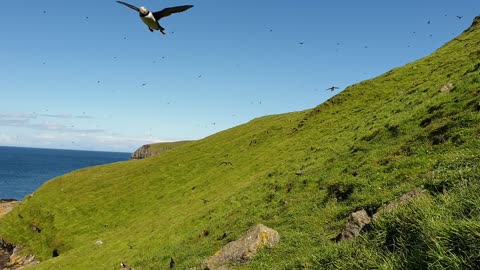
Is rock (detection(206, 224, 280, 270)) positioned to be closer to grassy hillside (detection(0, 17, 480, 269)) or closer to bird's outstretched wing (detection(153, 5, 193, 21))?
grassy hillside (detection(0, 17, 480, 269))

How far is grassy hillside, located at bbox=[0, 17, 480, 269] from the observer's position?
9148 mm

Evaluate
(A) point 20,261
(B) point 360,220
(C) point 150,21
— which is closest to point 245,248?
(B) point 360,220

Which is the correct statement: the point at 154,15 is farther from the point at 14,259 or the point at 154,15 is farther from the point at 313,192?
the point at 14,259

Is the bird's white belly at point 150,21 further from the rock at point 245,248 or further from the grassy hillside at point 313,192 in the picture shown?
the rock at point 245,248

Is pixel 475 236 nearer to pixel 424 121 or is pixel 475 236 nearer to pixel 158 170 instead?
pixel 424 121

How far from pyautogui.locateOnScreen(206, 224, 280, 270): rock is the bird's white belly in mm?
12434

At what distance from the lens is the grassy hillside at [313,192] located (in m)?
9.15

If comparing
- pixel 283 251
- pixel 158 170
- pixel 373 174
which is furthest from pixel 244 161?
pixel 283 251

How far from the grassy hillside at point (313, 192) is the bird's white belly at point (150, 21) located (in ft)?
24.4

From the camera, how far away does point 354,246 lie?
10.1 meters

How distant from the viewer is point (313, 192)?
26172 mm

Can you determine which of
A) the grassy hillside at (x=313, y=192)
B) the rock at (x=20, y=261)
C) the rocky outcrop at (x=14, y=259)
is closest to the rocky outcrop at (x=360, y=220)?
the grassy hillside at (x=313, y=192)

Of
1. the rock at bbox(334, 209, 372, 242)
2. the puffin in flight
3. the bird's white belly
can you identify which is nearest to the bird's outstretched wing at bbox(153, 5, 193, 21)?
the puffin in flight

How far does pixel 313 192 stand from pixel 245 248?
9.97 metres
